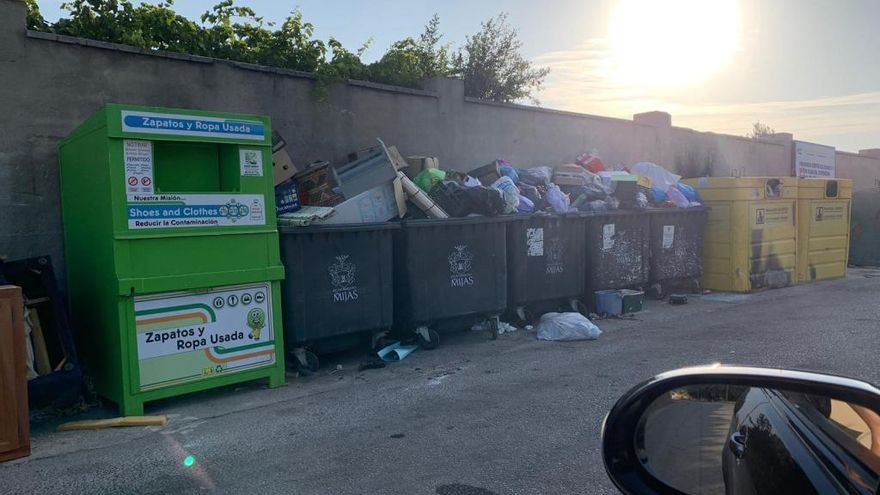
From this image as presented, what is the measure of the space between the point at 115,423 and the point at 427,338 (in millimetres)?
3235

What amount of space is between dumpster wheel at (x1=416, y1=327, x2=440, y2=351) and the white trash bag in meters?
1.30

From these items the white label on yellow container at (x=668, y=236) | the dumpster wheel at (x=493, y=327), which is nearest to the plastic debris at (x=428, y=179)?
the dumpster wheel at (x=493, y=327)

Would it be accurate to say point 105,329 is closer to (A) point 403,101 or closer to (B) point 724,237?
(A) point 403,101

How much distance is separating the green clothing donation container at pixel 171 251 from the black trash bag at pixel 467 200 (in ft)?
8.23

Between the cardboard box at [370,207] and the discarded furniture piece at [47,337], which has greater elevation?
the cardboard box at [370,207]

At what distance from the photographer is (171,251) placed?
5184mm

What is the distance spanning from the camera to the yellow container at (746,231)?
10.9 metres

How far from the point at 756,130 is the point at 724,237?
79.9 feet

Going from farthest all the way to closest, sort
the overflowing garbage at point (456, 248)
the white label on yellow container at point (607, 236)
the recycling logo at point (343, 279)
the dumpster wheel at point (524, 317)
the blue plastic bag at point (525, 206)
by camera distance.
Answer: the white label on yellow container at point (607, 236) < the blue plastic bag at point (525, 206) < the dumpster wheel at point (524, 317) < the overflowing garbage at point (456, 248) < the recycling logo at point (343, 279)

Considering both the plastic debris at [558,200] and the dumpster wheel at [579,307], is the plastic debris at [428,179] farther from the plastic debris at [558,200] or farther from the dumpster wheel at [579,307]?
the dumpster wheel at [579,307]

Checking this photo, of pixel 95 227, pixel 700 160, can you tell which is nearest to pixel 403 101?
pixel 95 227

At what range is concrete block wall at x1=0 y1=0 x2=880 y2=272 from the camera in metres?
6.23

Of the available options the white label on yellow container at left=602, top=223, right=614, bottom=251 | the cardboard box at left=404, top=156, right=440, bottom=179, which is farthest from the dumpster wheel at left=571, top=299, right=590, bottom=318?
the cardboard box at left=404, top=156, right=440, bottom=179

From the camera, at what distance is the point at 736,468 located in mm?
1793
